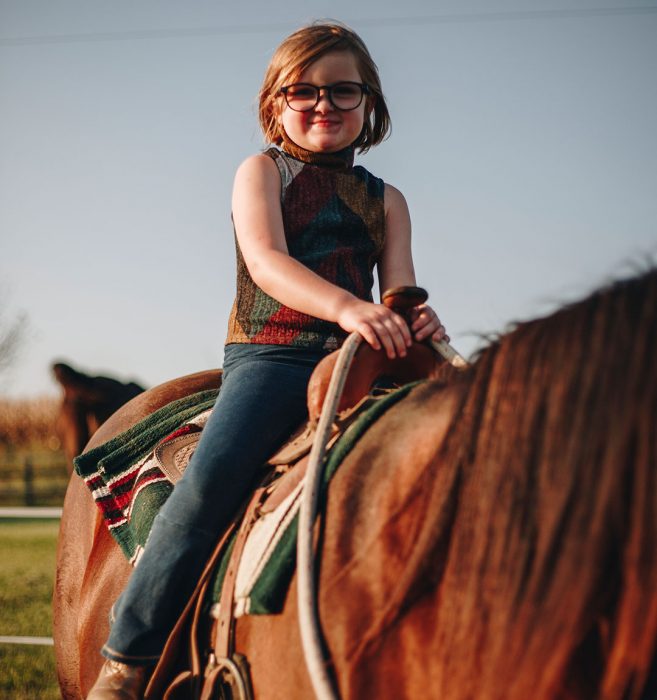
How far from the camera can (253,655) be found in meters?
1.57

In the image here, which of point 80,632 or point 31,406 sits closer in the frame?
point 80,632

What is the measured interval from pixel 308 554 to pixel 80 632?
1483mm

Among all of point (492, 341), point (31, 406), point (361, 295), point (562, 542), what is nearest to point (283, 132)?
point (361, 295)

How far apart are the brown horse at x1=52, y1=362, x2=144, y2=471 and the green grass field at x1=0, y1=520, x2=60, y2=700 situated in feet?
5.42

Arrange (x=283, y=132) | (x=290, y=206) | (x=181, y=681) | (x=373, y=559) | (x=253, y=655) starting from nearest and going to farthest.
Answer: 1. (x=373, y=559)
2. (x=253, y=655)
3. (x=181, y=681)
4. (x=290, y=206)
5. (x=283, y=132)

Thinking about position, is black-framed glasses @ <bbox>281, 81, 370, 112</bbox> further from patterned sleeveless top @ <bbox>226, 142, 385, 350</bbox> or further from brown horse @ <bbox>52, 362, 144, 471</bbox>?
brown horse @ <bbox>52, 362, 144, 471</bbox>

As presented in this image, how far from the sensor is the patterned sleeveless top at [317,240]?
2.08 metres

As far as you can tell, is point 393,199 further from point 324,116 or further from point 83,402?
point 83,402

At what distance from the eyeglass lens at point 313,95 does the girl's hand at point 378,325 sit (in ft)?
2.42

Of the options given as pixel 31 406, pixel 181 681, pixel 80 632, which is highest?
pixel 181 681

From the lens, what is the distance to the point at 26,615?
23.4 ft

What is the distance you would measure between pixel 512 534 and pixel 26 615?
6.98 meters

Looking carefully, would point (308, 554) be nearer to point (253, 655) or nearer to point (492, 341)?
point (253, 655)

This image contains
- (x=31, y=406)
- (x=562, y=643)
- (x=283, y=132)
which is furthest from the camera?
(x=31, y=406)
